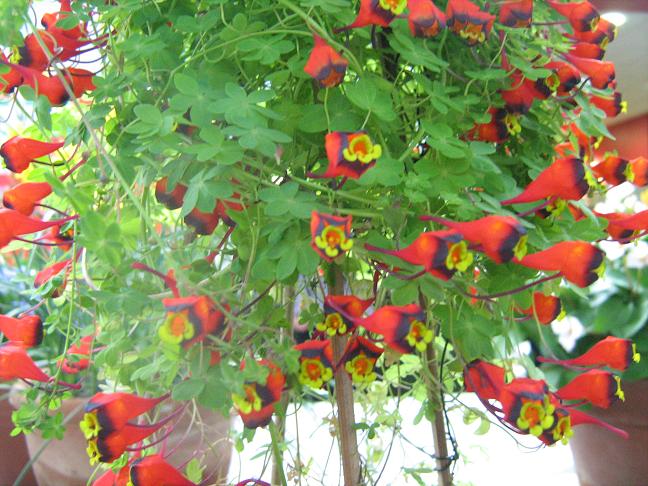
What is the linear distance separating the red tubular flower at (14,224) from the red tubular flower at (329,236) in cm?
21

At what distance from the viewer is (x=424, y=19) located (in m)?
0.41

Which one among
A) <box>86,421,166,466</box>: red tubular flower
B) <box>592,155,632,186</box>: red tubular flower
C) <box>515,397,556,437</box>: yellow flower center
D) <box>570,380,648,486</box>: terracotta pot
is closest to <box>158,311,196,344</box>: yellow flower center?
<box>86,421,166,466</box>: red tubular flower

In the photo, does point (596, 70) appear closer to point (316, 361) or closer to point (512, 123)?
point (512, 123)

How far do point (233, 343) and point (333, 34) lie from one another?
0.77ft

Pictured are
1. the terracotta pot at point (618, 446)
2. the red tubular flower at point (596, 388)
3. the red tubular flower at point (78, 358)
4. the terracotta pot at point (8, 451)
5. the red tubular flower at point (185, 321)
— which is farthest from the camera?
the terracotta pot at point (8, 451)

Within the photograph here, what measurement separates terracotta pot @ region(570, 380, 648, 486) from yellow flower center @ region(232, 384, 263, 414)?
594 millimetres

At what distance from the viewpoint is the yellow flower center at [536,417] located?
398 mm

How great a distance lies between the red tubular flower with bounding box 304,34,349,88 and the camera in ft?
1.34

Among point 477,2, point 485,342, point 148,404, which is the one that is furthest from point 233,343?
point 477,2

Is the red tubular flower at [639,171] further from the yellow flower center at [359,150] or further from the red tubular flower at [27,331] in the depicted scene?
the red tubular flower at [27,331]

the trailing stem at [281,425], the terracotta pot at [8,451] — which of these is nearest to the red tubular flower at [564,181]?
the trailing stem at [281,425]

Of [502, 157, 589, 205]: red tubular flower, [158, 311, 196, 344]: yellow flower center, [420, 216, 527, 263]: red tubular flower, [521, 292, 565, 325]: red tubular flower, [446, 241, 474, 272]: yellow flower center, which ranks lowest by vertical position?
[158, 311, 196, 344]: yellow flower center

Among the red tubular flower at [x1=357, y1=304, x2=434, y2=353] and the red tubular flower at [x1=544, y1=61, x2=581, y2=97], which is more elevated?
the red tubular flower at [x1=544, y1=61, x2=581, y2=97]

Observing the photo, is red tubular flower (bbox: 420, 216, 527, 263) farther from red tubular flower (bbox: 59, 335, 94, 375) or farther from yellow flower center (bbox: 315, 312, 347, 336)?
red tubular flower (bbox: 59, 335, 94, 375)
